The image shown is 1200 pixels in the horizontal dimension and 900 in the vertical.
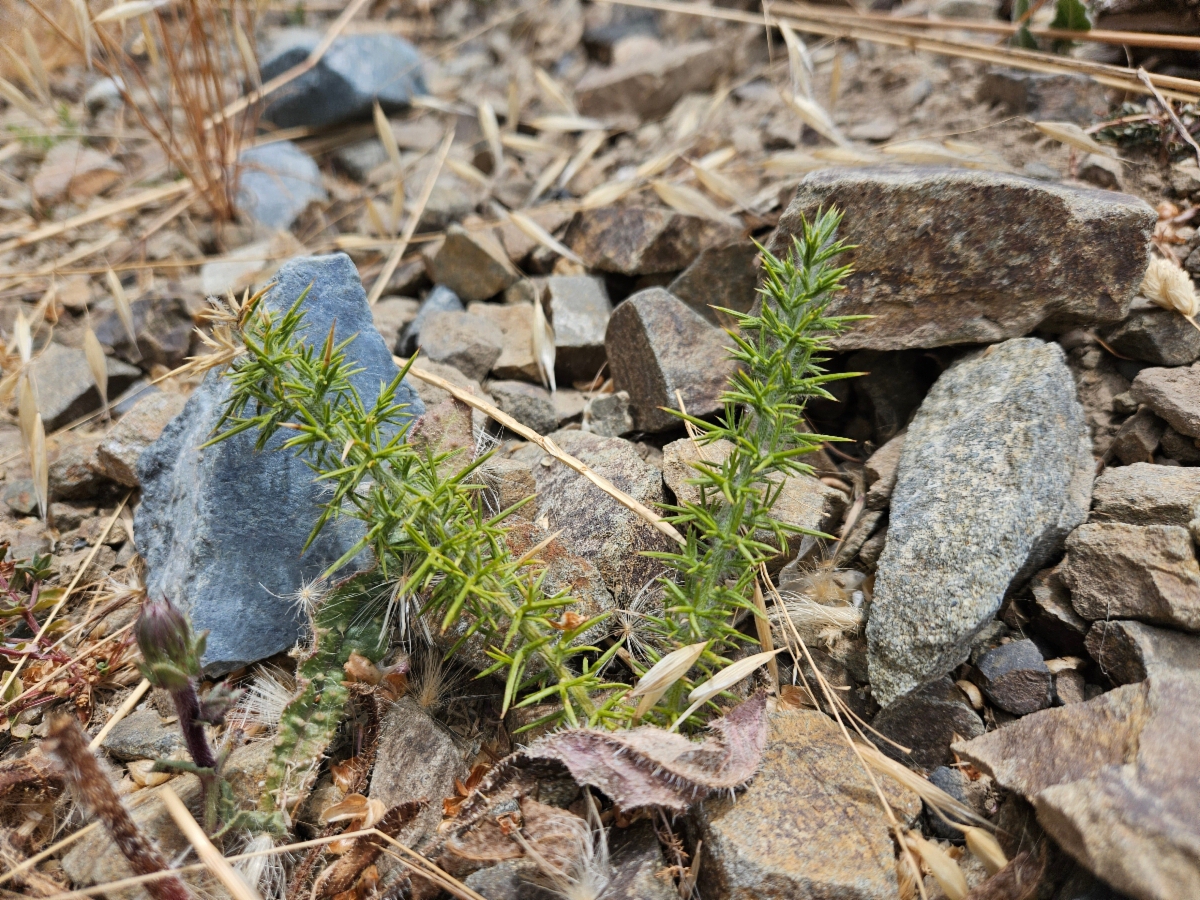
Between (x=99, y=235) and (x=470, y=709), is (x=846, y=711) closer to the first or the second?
(x=470, y=709)

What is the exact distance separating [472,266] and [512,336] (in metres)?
0.44

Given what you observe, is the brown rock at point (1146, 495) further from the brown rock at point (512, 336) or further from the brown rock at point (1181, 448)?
the brown rock at point (512, 336)

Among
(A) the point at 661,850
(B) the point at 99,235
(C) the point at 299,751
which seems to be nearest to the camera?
(A) the point at 661,850

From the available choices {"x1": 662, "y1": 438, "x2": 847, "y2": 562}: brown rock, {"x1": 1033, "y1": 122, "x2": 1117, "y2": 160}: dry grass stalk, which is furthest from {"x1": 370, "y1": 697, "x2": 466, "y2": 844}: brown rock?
{"x1": 1033, "y1": 122, "x2": 1117, "y2": 160}: dry grass stalk

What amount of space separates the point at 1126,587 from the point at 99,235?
4355 mm

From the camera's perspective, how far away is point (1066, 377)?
7.11ft

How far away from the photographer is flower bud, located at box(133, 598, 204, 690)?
1.53 meters

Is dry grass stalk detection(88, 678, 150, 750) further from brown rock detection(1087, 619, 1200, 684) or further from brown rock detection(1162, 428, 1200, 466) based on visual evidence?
brown rock detection(1162, 428, 1200, 466)

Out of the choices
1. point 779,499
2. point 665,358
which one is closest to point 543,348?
point 665,358

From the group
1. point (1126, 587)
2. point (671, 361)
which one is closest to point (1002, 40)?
point (671, 361)

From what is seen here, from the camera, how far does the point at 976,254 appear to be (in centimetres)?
229

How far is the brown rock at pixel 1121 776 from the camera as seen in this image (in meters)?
1.36

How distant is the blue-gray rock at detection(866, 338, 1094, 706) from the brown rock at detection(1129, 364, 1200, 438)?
0.18 metres

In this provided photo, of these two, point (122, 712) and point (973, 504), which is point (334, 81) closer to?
point (122, 712)
